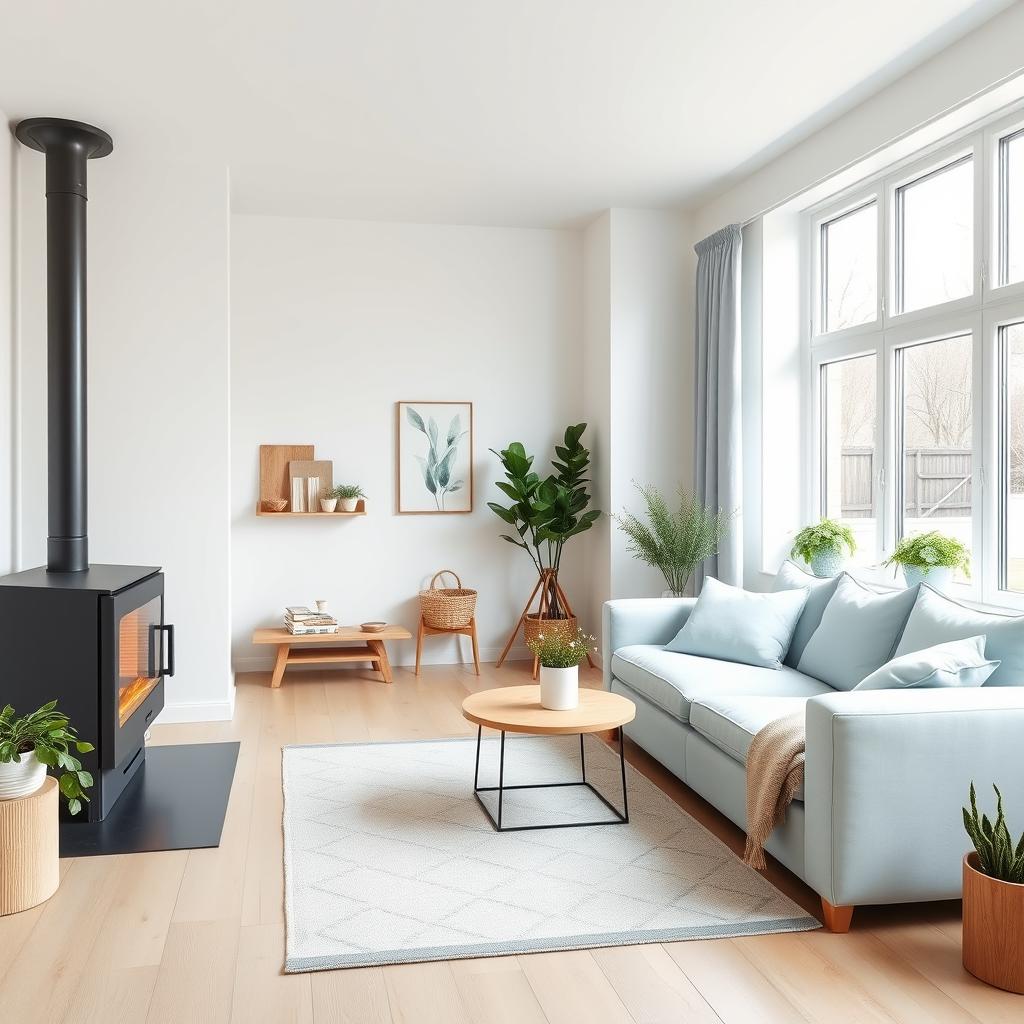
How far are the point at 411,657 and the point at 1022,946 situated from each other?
4.34m

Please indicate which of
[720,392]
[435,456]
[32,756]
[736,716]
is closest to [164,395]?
[435,456]

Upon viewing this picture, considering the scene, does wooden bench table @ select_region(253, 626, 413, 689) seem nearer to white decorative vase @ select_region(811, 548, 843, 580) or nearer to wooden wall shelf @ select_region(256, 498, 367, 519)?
wooden wall shelf @ select_region(256, 498, 367, 519)

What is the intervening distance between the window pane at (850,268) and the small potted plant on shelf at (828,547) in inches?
39.6

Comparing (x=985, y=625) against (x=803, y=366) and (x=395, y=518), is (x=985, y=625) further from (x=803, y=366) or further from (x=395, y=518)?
(x=395, y=518)

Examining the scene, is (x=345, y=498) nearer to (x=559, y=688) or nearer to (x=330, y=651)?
(x=330, y=651)

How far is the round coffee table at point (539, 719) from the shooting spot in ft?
10.4

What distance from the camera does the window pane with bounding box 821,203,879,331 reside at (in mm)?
4621

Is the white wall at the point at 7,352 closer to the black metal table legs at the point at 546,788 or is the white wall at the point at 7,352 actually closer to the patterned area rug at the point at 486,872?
the patterned area rug at the point at 486,872

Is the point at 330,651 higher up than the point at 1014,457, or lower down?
lower down

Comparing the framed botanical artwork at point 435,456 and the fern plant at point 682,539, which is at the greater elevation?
the framed botanical artwork at point 435,456

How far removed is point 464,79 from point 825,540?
251 centimetres

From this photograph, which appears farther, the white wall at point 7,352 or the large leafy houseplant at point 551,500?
the large leafy houseplant at point 551,500

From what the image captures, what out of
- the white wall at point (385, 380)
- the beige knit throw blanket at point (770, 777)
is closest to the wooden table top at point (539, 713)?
the beige knit throw blanket at point (770, 777)

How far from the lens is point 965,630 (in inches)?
118
